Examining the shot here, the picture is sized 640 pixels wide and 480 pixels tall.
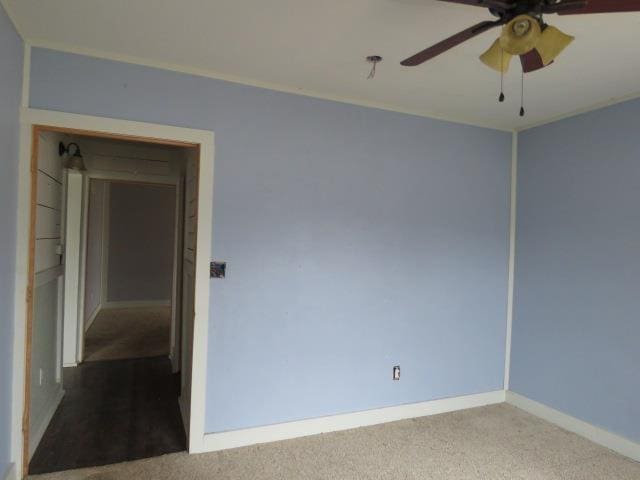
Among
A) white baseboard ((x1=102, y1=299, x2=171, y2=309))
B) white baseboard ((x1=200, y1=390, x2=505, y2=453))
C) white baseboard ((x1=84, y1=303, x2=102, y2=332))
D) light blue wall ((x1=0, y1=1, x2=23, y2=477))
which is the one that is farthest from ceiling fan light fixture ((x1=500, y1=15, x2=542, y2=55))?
white baseboard ((x1=102, y1=299, x2=171, y2=309))

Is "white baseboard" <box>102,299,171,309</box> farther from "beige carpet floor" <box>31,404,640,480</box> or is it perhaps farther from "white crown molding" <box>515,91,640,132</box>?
"white crown molding" <box>515,91,640,132</box>

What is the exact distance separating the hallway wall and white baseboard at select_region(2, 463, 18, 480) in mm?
27

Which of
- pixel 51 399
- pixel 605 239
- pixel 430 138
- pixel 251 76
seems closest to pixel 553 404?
pixel 605 239

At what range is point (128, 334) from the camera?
17.4 ft

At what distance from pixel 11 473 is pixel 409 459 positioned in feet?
7.43

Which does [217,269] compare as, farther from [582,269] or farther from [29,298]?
[582,269]

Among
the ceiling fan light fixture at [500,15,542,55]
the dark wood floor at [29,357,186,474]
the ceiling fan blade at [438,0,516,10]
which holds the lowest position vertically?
the dark wood floor at [29,357,186,474]

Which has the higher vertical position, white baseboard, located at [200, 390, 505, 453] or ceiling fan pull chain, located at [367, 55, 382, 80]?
ceiling fan pull chain, located at [367, 55, 382, 80]

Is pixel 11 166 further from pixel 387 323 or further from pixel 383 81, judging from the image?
pixel 387 323

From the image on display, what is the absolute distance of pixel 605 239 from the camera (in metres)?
2.79

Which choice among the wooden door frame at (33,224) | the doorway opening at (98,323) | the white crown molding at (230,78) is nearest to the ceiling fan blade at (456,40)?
the white crown molding at (230,78)

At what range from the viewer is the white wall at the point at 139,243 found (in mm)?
7082

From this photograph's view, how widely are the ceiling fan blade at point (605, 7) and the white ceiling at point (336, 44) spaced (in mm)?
562

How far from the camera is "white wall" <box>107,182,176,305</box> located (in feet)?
23.2
